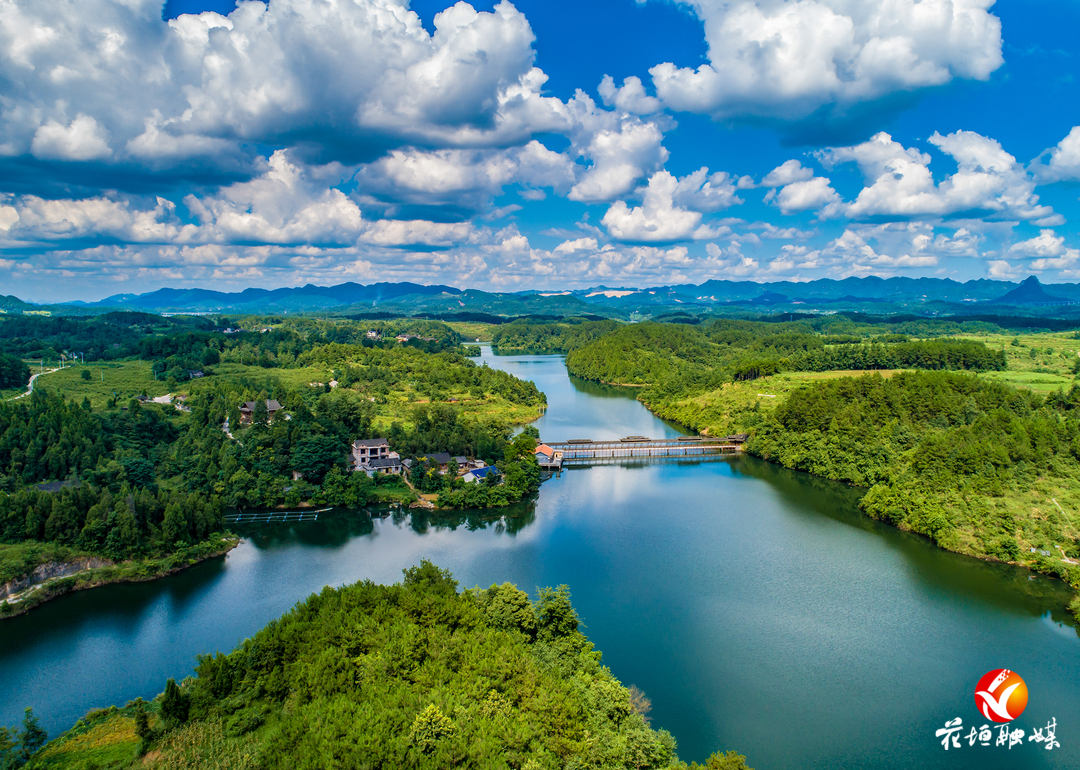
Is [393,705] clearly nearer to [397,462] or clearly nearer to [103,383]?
[397,462]

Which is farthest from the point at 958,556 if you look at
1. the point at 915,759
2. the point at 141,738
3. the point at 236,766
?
the point at 141,738

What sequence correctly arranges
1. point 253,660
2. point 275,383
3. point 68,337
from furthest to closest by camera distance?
1. point 68,337
2. point 275,383
3. point 253,660

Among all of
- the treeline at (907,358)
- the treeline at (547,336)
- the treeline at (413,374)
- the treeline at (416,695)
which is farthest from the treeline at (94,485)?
the treeline at (547,336)

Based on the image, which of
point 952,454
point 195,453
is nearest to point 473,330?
point 195,453

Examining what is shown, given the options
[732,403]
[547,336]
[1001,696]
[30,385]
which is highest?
[547,336]

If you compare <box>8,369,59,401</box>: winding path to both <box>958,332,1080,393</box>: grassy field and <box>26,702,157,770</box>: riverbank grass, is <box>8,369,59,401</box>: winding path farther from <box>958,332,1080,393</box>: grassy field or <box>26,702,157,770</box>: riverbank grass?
<box>958,332,1080,393</box>: grassy field

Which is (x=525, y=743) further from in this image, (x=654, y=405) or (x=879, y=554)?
(x=654, y=405)
